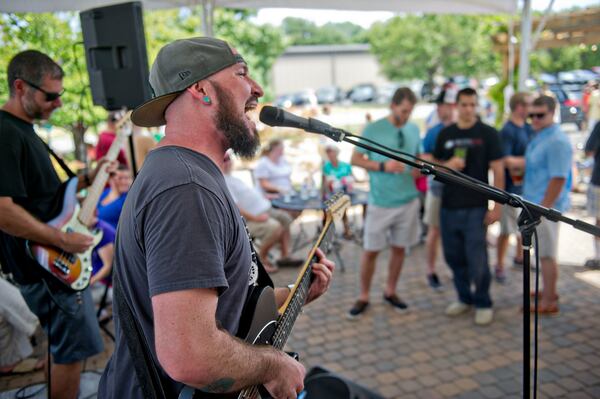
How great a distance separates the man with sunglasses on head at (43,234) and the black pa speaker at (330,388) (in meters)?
1.21

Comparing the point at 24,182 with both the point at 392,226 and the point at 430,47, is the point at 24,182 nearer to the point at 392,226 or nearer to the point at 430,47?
the point at 392,226

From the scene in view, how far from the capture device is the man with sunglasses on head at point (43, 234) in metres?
2.53

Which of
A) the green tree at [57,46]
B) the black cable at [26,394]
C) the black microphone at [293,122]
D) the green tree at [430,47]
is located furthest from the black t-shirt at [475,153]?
the green tree at [430,47]

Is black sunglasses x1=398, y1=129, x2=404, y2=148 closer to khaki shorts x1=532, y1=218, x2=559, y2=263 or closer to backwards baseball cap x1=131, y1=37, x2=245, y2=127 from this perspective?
khaki shorts x1=532, y1=218, x2=559, y2=263

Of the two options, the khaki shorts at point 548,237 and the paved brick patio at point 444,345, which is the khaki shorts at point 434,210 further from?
the khaki shorts at point 548,237

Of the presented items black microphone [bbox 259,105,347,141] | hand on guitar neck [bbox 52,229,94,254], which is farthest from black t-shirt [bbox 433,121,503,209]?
hand on guitar neck [bbox 52,229,94,254]

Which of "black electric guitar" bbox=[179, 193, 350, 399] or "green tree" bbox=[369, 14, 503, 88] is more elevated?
"green tree" bbox=[369, 14, 503, 88]

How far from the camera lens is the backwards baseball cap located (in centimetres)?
138

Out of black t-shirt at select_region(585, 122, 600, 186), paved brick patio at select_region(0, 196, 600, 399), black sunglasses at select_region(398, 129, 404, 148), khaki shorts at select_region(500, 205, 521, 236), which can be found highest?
black sunglasses at select_region(398, 129, 404, 148)

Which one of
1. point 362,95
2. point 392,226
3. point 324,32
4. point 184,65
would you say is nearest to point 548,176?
point 392,226

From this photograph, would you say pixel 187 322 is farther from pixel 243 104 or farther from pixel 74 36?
pixel 74 36

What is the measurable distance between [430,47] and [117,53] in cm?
3238

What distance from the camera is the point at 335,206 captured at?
7.59 ft

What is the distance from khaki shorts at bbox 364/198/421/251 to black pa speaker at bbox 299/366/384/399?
186cm
